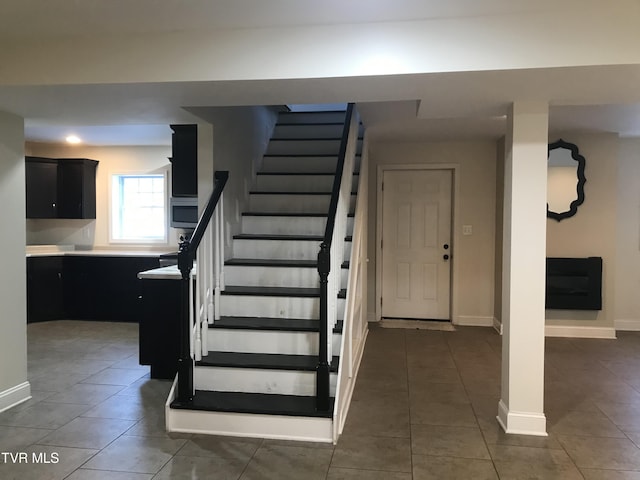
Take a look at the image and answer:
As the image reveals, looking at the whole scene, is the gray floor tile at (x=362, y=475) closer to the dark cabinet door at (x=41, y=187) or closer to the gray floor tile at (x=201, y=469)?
the gray floor tile at (x=201, y=469)

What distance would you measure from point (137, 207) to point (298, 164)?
279 cm

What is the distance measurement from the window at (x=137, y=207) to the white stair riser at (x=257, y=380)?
12.2ft

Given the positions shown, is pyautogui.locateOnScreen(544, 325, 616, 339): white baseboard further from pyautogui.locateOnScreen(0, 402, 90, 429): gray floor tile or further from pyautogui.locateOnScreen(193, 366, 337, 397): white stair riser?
pyautogui.locateOnScreen(0, 402, 90, 429): gray floor tile

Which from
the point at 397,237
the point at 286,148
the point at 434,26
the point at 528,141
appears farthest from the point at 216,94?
the point at 397,237

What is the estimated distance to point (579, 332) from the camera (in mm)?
5117

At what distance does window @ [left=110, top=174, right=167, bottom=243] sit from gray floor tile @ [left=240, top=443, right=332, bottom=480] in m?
4.37

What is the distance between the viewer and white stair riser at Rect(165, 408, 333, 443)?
8.86ft

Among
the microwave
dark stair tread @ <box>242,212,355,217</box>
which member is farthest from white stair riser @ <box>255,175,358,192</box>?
the microwave

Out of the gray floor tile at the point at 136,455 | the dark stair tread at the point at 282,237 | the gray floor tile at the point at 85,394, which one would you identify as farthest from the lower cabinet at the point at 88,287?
the gray floor tile at the point at 136,455

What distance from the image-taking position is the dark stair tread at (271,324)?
313cm

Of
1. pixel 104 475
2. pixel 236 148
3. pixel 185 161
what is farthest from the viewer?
pixel 236 148

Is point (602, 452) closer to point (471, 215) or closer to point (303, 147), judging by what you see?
point (471, 215)

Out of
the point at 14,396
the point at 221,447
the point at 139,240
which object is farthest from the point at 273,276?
the point at 139,240

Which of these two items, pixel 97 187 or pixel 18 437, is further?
pixel 97 187
